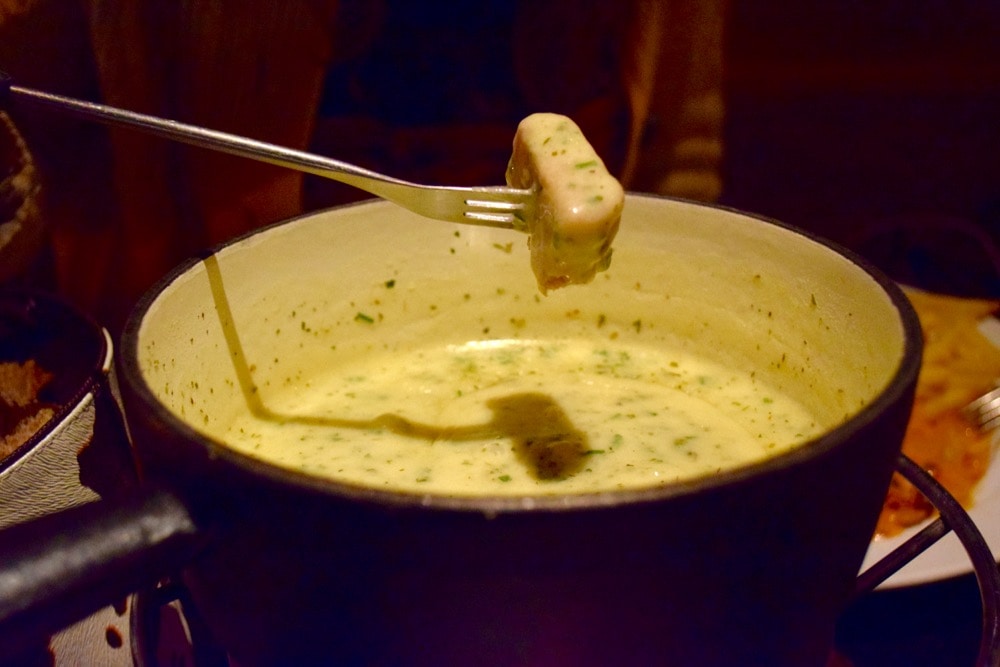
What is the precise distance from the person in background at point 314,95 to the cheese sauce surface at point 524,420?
1.07 ft

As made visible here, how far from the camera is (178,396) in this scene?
0.67 metres

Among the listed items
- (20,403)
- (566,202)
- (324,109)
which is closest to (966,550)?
(566,202)

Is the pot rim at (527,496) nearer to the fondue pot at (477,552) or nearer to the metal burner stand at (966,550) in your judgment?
the fondue pot at (477,552)

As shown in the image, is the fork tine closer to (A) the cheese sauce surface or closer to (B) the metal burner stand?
(A) the cheese sauce surface

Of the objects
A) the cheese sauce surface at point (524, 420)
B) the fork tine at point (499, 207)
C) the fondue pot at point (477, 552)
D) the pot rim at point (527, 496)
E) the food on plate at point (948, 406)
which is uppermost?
the fork tine at point (499, 207)

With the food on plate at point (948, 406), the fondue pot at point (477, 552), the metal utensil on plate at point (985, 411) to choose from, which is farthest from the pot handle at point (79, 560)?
the metal utensil on plate at point (985, 411)

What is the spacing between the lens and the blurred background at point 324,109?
0.91 metres

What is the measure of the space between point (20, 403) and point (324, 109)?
68 cm

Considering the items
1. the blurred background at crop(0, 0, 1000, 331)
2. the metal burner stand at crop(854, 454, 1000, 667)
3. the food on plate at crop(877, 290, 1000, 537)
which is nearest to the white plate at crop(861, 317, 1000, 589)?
the food on plate at crop(877, 290, 1000, 537)

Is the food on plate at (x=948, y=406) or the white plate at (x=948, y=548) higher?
the food on plate at (x=948, y=406)

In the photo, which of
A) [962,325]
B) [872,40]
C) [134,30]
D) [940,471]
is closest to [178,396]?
→ [134,30]

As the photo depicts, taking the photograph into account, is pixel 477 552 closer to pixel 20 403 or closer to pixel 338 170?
pixel 338 170

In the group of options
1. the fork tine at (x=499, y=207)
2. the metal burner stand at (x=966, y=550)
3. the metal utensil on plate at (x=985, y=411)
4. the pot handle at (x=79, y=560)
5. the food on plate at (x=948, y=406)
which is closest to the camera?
the pot handle at (x=79, y=560)

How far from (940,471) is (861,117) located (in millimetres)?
1634
